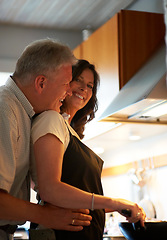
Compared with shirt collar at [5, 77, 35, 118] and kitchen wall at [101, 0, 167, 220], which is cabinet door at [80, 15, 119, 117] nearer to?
kitchen wall at [101, 0, 167, 220]

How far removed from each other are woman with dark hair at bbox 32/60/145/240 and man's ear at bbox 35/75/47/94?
3.1 inches

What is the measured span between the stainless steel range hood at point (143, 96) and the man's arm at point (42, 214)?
790 millimetres

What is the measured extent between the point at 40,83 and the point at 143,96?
0.73 m

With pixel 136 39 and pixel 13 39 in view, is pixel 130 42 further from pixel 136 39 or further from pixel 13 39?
pixel 13 39

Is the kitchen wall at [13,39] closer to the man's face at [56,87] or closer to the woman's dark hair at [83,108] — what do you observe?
the woman's dark hair at [83,108]

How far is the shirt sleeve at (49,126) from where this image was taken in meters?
1.29

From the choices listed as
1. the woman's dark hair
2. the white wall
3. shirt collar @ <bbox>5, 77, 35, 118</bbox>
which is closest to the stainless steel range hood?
the woman's dark hair

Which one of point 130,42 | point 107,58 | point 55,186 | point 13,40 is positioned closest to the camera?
point 55,186

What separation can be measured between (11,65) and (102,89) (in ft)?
4.42

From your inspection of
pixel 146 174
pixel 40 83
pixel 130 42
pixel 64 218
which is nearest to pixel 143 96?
pixel 130 42

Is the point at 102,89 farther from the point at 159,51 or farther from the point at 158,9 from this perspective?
the point at 158,9

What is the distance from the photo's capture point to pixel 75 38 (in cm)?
406

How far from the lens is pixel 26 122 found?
1.34m

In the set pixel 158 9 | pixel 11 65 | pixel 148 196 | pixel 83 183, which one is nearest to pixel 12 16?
pixel 11 65
